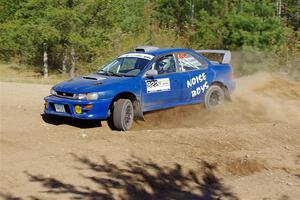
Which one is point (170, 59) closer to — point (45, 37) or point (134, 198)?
point (134, 198)

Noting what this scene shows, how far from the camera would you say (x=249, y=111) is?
11.5 m

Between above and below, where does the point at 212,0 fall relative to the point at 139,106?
above

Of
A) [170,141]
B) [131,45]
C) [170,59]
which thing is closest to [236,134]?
[170,141]

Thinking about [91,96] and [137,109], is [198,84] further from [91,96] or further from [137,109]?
[91,96]

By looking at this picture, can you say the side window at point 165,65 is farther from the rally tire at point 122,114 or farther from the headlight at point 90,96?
the headlight at point 90,96

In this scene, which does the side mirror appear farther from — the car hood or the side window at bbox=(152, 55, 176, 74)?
the car hood

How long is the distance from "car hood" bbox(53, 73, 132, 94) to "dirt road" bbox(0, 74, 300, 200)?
73cm

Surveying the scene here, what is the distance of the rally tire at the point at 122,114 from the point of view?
29.2ft

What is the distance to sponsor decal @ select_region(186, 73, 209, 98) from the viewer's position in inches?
408

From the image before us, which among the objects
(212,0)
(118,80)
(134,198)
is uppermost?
(212,0)

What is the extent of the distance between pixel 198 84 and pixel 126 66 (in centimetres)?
164

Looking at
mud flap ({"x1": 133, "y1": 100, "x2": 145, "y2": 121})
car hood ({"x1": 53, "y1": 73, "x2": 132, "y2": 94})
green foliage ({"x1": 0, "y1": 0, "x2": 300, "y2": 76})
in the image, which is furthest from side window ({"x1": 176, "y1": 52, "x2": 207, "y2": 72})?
green foliage ({"x1": 0, "y1": 0, "x2": 300, "y2": 76})

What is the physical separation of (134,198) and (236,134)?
3.51 metres

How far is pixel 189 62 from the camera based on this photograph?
1059 centimetres
